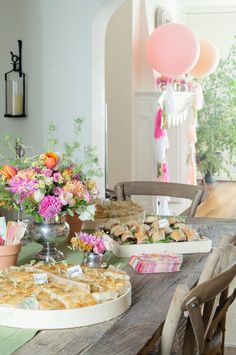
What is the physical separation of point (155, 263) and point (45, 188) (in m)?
0.44

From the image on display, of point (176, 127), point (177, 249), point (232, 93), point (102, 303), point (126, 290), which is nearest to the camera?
point (102, 303)

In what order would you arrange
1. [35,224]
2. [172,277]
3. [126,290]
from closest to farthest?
[126,290] → [172,277] → [35,224]

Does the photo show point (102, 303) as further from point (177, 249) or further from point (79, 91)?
point (79, 91)

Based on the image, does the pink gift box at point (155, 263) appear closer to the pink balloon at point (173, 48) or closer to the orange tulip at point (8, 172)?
the orange tulip at point (8, 172)

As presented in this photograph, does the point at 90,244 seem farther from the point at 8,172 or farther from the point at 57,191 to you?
the point at 8,172

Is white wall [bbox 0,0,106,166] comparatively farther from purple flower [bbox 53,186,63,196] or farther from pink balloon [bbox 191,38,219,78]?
pink balloon [bbox 191,38,219,78]

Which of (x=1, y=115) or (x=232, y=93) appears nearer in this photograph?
(x=1, y=115)

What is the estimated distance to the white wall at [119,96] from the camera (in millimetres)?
6891

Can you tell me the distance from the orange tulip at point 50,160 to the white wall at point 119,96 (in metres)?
4.79

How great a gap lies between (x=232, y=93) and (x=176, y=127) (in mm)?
2790

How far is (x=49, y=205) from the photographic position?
2141 millimetres

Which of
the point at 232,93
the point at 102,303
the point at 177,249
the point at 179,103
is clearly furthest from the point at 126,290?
the point at 232,93

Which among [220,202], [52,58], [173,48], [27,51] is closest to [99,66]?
[52,58]

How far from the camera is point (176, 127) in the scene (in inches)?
318
